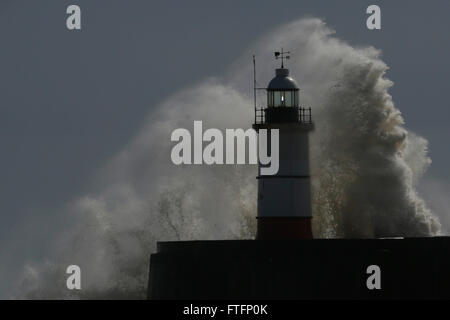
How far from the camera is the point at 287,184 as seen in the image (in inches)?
2660

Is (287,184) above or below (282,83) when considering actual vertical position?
below

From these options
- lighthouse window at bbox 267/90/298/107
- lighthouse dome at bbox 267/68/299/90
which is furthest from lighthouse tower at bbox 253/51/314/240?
lighthouse dome at bbox 267/68/299/90

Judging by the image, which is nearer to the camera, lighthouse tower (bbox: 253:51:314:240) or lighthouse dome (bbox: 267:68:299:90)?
lighthouse tower (bbox: 253:51:314:240)

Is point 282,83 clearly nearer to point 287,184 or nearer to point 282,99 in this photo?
point 282,99

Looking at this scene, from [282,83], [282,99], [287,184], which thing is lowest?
[287,184]

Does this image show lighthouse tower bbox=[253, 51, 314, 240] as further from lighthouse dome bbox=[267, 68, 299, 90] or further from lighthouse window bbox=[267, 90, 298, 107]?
→ lighthouse dome bbox=[267, 68, 299, 90]

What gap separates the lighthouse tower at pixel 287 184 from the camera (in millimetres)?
67500

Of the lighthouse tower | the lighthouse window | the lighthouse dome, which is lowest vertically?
the lighthouse tower

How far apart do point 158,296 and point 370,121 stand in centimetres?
1015

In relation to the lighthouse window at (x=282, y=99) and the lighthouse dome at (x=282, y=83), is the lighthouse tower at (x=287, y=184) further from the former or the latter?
the lighthouse dome at (x=282, y=83)

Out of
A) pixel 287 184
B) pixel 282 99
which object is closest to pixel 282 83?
pixel 282 99

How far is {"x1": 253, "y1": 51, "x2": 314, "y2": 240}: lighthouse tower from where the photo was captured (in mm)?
67500
